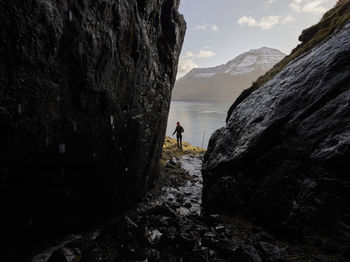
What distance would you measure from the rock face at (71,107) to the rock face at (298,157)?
190 inches

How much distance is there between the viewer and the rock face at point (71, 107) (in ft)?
13.0

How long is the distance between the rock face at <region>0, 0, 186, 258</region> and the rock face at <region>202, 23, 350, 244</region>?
4.82 metres

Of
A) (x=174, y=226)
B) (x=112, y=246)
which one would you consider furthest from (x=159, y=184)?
(x=112, y=246)

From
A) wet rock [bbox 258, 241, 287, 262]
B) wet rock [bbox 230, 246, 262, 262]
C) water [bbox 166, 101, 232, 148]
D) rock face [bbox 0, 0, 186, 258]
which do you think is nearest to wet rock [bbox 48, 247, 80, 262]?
rock face [bbox 0, 0, 186, 258]

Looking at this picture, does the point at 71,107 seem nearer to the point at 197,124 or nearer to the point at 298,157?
the point at 298,157

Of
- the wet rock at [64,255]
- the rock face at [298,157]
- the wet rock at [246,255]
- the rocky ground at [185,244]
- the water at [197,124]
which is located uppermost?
the rock face at [298,157]

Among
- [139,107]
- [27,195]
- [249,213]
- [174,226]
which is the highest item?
[139,107]

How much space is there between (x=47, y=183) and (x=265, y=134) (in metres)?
7.37

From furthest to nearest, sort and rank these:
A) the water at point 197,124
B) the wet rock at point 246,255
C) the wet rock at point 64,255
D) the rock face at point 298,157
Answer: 1. the water at point 197,124
2. the wet rock at point 64,255
3. the wet rock at point 246,255
4. the rock face at point 298,157

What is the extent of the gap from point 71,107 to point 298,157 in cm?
690

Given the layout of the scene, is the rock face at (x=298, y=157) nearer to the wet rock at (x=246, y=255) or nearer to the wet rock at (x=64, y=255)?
the wet rock at (x=246, y=255)

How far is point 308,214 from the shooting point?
A: 4.05 m

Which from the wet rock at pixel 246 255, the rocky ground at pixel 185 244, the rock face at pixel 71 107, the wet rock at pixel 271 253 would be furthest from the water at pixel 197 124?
the wet rock at pixel 246 255

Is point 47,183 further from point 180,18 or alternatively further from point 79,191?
point 180,18
